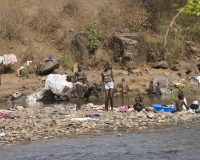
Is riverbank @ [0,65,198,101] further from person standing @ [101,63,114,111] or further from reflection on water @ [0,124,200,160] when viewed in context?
reflection on water @ [0,124,200,160]

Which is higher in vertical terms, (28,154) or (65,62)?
(65,62)

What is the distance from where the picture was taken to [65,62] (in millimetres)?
22719

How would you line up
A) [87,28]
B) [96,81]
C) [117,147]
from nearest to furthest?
[117,147]
[96,81]
[87,28]

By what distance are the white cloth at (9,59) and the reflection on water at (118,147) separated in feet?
44.4

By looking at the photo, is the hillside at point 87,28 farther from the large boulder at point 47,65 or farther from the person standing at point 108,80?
the person standing at point 108,80

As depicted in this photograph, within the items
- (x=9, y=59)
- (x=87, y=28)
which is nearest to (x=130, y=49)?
(x=87, y=28)

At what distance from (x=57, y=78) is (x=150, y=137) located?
1043 cm

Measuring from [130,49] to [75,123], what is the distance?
12918 mm

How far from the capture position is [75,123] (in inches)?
409

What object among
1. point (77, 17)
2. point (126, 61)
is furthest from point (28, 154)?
point (77, 17)

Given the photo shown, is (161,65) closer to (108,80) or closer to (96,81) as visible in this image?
(96,81)

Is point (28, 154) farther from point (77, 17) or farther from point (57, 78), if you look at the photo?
point (77, 17)

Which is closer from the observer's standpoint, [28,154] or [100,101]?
[28,154]

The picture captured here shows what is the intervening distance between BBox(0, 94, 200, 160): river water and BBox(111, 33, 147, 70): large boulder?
13.3 meters
